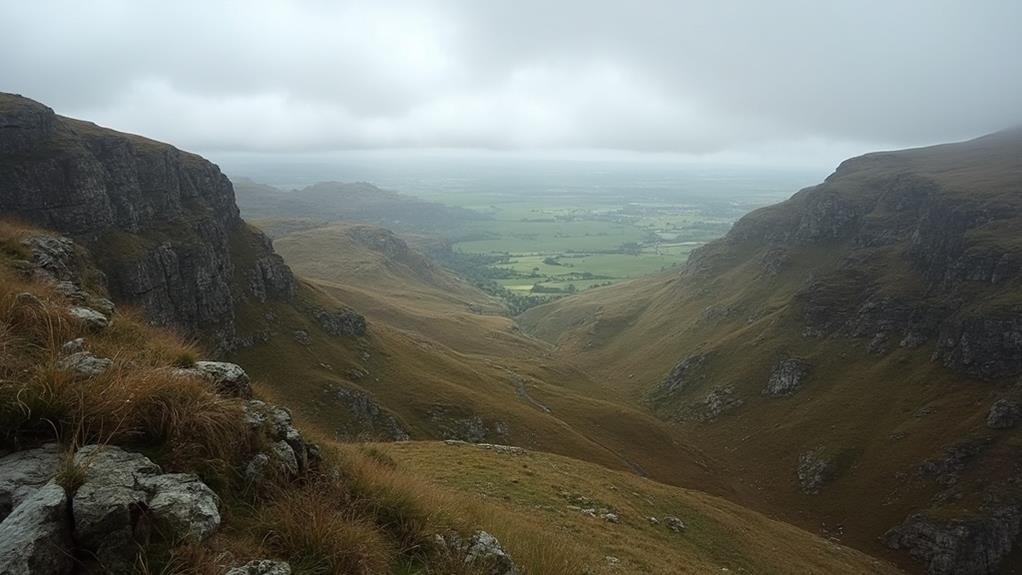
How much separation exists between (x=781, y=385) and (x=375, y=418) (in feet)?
287

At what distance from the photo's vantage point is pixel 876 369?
10419 cm

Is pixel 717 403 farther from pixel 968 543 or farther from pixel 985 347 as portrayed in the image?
pixel 968 543

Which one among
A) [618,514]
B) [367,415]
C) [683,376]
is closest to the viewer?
[618,514]

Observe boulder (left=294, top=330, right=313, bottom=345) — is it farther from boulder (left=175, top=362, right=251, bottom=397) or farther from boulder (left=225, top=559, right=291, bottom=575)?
boulder (left=225, top=559, right=291, bottom=575)

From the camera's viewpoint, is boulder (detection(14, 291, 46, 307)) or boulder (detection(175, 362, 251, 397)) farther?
boulder (detection(14, 291, 46, 307))

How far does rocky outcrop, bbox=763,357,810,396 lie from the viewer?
110 m

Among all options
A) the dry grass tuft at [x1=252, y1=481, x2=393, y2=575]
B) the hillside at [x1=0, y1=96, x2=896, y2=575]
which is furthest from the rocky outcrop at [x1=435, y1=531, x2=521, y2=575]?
the dry grass tuft at [x1=252, y1=481, x2=393, y2=575]

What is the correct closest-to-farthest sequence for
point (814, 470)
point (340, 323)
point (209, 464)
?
point (209, 464)
point (814, 470)
point (340, 323)

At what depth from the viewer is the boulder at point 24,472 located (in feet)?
23.4

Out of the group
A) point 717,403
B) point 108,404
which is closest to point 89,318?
point 108,404

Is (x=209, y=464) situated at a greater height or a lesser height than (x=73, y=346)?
lesser

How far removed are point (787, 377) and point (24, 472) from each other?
125517mm

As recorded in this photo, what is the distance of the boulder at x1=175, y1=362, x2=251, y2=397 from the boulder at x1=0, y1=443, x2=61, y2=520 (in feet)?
8.84

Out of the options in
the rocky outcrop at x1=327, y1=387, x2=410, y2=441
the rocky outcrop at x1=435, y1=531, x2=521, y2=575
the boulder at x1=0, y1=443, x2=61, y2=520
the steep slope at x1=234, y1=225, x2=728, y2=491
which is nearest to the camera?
the boulder at x1=0, y1=443, x2=61, y2=520
